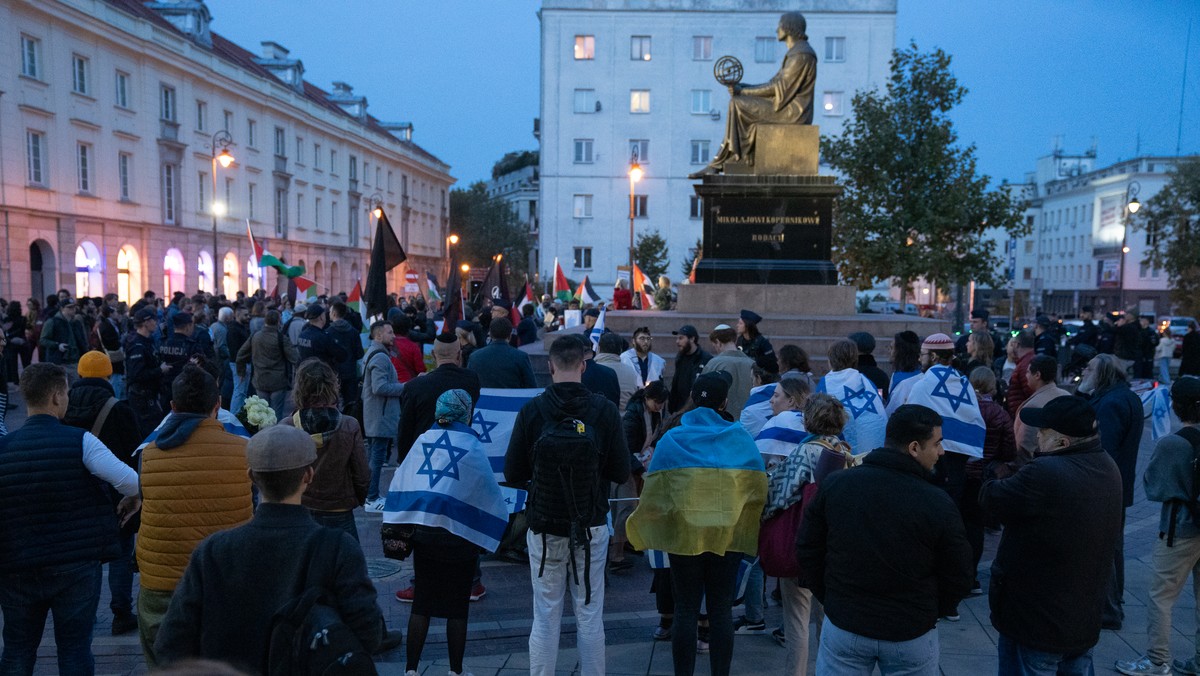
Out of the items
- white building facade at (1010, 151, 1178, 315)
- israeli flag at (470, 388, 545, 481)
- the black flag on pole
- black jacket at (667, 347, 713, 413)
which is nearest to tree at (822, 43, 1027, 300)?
the black flag on pole

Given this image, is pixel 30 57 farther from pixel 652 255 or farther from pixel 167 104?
pixel 652 255

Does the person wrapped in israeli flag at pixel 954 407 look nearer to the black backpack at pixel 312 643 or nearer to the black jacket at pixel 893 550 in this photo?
the black jacket at pixel 893 550

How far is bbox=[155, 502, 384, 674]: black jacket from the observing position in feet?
9.37

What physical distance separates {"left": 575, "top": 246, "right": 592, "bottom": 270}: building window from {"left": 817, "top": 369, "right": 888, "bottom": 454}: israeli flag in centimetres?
4461

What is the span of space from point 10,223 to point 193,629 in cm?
3273

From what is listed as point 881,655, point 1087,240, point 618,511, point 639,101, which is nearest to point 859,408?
point 618,511

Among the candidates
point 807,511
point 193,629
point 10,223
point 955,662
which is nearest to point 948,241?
point 955,662

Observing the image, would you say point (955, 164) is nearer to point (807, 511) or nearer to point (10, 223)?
point (807, 511)

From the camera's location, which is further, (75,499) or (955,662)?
(955,662)

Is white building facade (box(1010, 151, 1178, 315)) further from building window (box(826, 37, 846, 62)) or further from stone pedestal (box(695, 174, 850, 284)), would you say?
stone pedestal (box(695, 174, 850, 284))

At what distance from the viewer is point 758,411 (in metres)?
6.24

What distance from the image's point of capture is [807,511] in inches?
147

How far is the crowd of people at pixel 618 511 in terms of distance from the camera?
3.15 m

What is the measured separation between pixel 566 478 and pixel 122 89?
3862 cm
